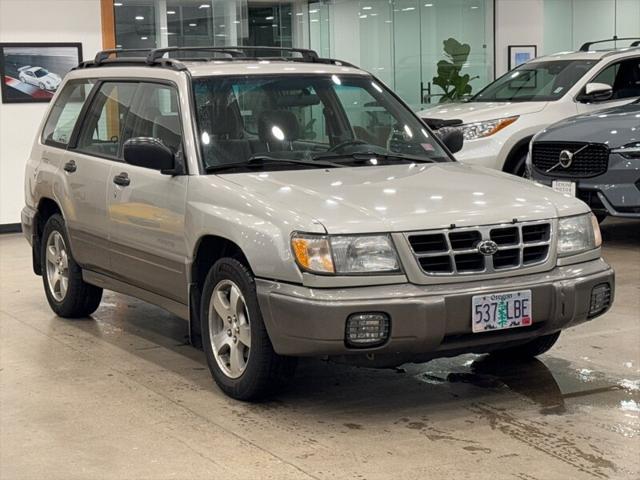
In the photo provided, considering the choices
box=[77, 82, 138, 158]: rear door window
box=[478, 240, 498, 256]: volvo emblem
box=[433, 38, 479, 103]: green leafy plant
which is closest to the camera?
box=[478, 240, 498, 256]: volvo emblem

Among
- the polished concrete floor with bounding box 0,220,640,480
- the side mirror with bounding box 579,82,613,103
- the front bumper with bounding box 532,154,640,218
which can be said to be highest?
the side mirror with bounding box 579,82,613,103

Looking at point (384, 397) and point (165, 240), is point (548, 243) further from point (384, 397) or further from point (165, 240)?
point (165, 240)

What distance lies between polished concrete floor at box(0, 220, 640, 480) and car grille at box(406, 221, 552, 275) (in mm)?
689

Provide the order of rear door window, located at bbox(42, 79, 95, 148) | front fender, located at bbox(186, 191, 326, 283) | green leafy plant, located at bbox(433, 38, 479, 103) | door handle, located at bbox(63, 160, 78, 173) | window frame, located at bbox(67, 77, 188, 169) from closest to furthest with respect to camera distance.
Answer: front fender, located at bbox(186, 191, 326, 283) < window frame, located at bbox(67, 77, 188, 169) < door handle, located at bbox(63, 160, 78, 173) < rear door window, located at bbox(42, 79, 95, 148) < green leafy plant, located at bbox(433, 38, 479, 103)

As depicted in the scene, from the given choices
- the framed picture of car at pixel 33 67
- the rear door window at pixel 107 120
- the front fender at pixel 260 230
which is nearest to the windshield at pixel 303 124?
the front fender at pixel 260 230

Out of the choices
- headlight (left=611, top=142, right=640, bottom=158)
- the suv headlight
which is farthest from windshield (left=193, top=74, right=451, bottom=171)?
headlight (left=611, top=142, right=640, bottom=158)

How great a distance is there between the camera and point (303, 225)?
193 inches

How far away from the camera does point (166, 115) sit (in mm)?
6172

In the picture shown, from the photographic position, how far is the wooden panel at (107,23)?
12891 mm

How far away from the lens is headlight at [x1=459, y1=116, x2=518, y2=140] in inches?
436

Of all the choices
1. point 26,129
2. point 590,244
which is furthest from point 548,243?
point 26,129

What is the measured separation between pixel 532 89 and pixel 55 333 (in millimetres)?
6536

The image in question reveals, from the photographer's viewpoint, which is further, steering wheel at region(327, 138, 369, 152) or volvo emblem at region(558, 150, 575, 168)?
volvo emblem at region(558, 150, 575, 168)

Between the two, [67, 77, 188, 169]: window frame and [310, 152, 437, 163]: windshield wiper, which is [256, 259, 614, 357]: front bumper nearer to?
[310, 152, 437, 163]: windshield wiper
